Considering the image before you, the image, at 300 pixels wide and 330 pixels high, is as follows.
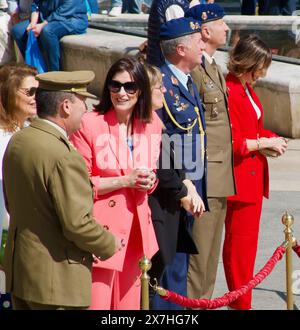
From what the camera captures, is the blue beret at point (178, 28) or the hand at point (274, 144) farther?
the hand at point (274, 144)

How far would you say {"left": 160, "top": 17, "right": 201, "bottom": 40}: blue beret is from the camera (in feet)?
22.4

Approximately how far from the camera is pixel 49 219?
5.33 m

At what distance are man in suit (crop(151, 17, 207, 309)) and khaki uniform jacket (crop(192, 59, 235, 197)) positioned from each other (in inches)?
8.7

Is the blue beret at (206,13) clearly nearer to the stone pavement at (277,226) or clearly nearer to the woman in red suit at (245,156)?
the woman in red suit at (245,156)

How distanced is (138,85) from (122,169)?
1.51ft

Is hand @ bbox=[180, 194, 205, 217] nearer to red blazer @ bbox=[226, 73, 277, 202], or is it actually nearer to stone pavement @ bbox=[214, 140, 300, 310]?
red blazer @ bbox=[226, 73, 277, 202]

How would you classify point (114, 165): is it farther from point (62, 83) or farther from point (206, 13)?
point (206, 13)

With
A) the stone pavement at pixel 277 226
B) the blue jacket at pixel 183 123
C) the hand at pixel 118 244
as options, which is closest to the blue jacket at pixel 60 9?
the stone pavement at pixel 277 226

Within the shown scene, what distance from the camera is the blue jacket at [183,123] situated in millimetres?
6762

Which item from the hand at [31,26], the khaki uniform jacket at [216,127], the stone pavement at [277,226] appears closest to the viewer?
the khaki uniform jacket at [216,127]

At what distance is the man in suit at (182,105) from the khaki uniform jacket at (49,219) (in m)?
1.43

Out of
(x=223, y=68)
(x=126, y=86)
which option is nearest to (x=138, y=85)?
(x=126, y=86)
